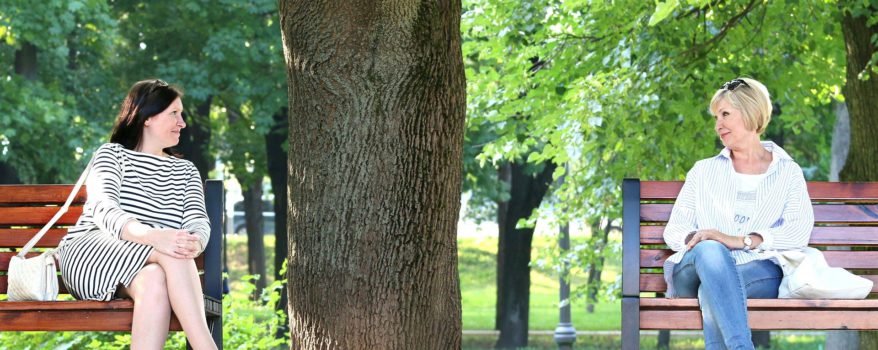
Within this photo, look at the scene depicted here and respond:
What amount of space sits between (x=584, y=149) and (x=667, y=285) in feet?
15.5

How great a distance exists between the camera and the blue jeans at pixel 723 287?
4.77 meters

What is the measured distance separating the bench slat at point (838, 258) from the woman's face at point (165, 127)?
2.03 metres

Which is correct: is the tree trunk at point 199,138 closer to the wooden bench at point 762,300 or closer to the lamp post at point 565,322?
the lamp post at point 565,322

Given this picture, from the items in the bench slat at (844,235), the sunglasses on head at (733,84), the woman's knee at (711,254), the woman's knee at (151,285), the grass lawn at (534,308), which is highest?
the sunglasses on head at (733,84)

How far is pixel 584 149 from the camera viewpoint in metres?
10.0

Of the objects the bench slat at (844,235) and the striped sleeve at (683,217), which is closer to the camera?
the striped sleeve at (683,217)

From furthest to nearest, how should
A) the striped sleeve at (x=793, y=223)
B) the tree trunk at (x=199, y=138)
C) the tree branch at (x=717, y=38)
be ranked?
1. the tree trunk at (x=199, y=138)
2. the tree branch at (x=717, y=38)
3. the striped sleeve at (x=793, y=223)

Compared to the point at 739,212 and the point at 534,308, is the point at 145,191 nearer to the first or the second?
the point at 739,212

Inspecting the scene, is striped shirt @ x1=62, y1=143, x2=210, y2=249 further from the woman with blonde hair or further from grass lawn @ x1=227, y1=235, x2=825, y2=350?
grass lawn @ x1=227, y1=235, x2=825, y2=350

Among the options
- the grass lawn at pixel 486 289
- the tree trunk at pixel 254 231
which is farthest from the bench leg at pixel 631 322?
the grass lawn at pixel 486 289

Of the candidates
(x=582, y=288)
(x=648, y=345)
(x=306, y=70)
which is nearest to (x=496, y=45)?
(x=582, y=288)

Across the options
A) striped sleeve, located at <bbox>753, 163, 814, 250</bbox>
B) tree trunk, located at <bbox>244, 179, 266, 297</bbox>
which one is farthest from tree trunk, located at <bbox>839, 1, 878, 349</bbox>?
tree trunk, located at <bbox>244, 179, 266, 297</bbox>

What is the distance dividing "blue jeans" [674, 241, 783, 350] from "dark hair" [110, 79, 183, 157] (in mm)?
2233

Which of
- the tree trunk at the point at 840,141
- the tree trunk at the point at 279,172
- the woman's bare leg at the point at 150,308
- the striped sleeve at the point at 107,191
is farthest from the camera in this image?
the tree trunk at the point at 279,172
